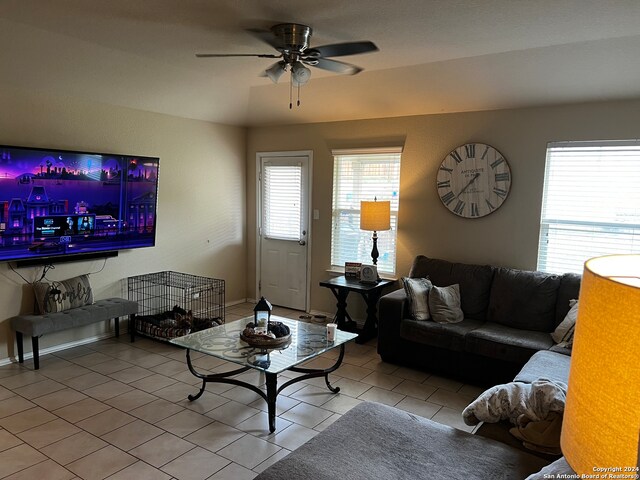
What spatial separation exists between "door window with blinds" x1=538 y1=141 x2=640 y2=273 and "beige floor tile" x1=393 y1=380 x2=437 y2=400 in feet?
5.36

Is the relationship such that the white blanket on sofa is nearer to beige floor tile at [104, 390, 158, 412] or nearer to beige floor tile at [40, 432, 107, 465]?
beige floor tile at [40, 432, 107, 465]

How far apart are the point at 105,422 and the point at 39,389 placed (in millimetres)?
877

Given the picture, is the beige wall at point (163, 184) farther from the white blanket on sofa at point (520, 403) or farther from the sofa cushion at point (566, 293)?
the sofa cushion at point (566, 293)

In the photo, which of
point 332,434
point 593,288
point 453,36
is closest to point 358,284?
point 453,36

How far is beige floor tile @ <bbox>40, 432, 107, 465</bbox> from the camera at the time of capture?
9.14ft

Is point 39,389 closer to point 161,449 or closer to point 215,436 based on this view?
point 161,449

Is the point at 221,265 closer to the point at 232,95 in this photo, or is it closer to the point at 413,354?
the point at 232,95

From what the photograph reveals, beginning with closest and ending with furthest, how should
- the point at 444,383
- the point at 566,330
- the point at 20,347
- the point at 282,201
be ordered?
the point at 566,330 → the point at 444,383 → the point at 20,347 → the point at 282,201

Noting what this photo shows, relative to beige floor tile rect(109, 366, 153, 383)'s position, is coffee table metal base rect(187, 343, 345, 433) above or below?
Result: above

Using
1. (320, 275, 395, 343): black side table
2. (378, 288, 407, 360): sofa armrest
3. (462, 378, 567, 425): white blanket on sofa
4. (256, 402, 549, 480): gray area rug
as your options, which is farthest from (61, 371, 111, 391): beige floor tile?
(462, 378, 567, 425): white blanket on sofa

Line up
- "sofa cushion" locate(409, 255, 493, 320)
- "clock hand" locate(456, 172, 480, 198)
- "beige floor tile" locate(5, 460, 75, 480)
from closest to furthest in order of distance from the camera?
"beige floor tile" locate(5, 460, 75, 480)
"sofa cushion" locate(409, 255, 493, 320)
"clock hand" locate(456, 172, 480, 198)

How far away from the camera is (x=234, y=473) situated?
2.66m

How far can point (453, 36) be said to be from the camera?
3.32m

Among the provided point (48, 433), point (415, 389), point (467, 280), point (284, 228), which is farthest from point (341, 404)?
point (284, 228)
